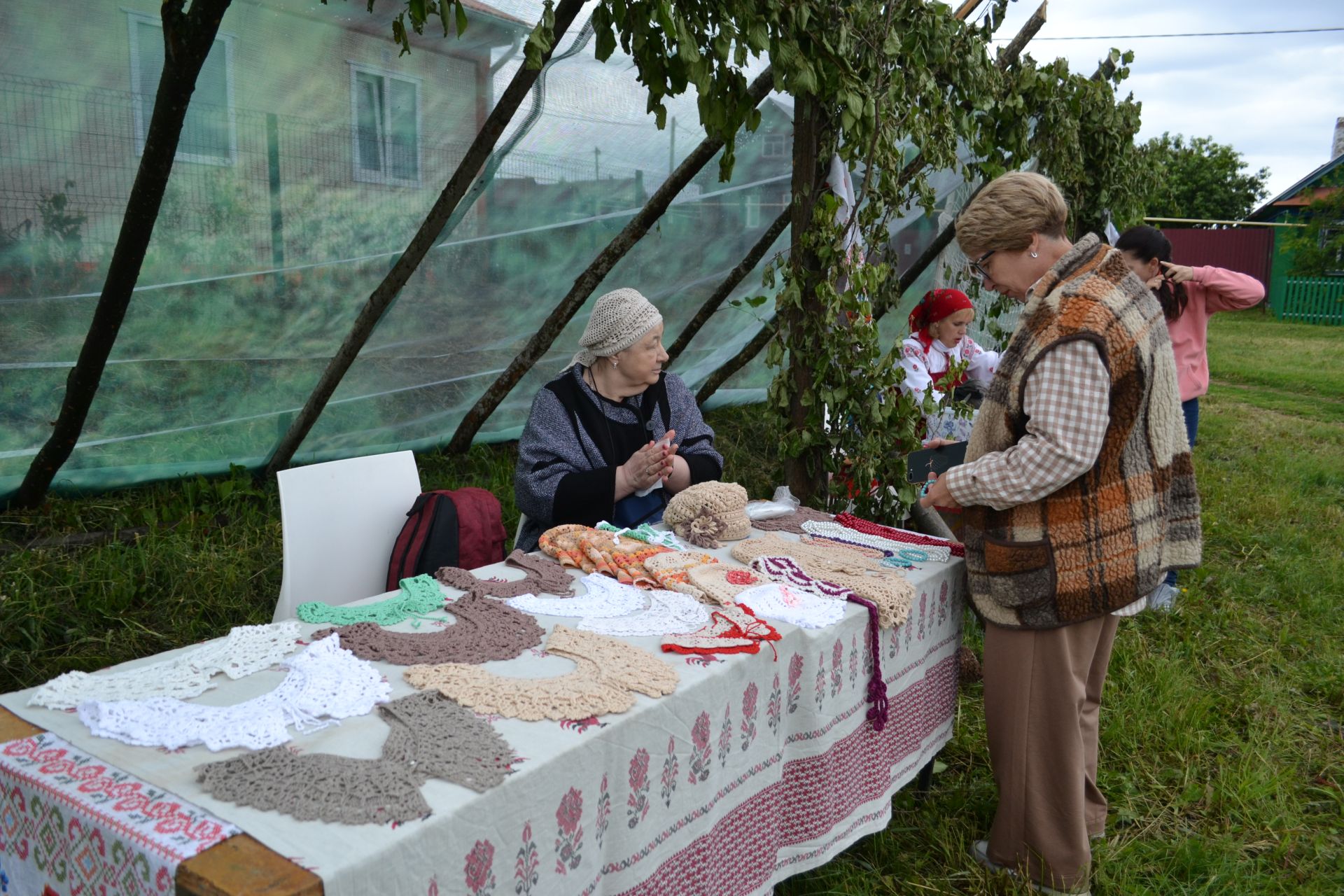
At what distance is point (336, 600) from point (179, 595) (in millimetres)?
1411

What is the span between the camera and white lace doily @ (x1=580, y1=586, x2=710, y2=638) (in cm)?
182

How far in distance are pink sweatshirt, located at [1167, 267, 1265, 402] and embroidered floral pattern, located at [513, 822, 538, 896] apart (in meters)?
3.96

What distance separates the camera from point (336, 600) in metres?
2.67

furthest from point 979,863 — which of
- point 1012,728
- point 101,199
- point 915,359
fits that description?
point 101,199

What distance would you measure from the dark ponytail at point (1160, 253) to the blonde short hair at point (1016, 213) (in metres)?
2.34

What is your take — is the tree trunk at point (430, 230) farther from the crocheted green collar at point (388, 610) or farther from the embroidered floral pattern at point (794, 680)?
the embroidered floral pattern at point (794, 680)

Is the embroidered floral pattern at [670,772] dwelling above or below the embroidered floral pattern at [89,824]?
below

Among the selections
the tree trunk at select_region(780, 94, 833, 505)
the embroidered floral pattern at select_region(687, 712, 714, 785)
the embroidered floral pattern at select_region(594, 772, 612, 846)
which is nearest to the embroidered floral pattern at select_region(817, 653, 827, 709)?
the embroidered floral pattern at select_region(687, 712, 714, 785)

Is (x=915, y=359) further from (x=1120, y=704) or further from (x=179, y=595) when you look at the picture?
(x=179, y=595)

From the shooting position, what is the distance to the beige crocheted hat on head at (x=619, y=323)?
2779 mm

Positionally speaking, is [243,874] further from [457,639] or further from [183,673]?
[457,639]

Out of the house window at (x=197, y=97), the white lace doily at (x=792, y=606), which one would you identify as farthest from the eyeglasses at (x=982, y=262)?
the house window at (x=197, y=97)

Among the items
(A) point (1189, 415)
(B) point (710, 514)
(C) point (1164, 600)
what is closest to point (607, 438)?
(B) point (710, 514)

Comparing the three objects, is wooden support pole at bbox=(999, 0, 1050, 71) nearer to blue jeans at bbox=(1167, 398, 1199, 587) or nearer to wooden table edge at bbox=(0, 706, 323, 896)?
blue jeans at bbox=(1167, 398, 1199, 587)
